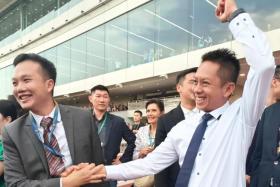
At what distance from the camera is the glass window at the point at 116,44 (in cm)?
1700

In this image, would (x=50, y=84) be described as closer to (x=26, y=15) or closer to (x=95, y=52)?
(x=95, y=52)

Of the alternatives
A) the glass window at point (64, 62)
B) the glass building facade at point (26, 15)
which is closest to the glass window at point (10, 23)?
the glass building facade at point (26, 15)

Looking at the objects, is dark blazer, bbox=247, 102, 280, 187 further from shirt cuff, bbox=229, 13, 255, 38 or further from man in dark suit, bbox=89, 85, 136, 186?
man in dark suit, bbox=89, 85, 136, 186

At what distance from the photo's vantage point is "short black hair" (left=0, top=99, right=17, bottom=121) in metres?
3.15

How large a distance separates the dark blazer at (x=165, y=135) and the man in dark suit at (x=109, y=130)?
1203 millimetres

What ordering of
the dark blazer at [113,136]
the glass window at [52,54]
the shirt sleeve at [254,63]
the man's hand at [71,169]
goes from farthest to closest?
the glass window at [52,54] < the dark blazer at [113,136] < the man's hand at [71,169] < the shirt sleeve at [254,63]

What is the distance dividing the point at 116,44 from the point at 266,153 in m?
15.4

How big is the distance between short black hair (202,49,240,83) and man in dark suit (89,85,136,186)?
2.37 metres

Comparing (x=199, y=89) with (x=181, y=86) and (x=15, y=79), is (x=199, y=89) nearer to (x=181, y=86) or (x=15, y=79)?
(x=15, y=79)

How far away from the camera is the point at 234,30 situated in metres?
1.71

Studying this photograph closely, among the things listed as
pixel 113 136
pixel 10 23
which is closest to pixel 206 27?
pixel 113 136

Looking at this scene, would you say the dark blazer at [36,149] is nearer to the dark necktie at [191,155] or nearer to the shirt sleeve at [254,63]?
the dark necktie at [191,155]

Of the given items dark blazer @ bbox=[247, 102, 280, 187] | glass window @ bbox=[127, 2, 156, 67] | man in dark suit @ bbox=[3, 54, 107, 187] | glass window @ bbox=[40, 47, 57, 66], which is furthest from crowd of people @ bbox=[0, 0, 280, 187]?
glass window @ bbox=[40, 47, 57, 66]

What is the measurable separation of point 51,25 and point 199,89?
2231cm
